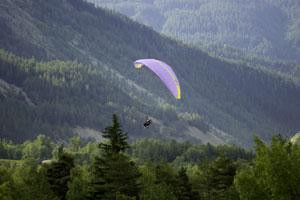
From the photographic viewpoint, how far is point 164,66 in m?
97.6

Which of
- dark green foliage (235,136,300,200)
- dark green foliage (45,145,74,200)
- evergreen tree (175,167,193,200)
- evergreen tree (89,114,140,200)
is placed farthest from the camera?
evergreen tree (175,167,193,200)

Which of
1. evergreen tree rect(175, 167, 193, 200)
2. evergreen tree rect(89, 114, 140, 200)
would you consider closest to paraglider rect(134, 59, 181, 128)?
evergreen tree rect(175, 167, 193, 200)

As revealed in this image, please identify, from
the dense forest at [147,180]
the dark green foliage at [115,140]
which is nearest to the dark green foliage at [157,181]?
the dense forest at [147,180]

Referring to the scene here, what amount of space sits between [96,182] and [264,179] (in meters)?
16.2

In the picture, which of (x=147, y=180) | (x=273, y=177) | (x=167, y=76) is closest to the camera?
(x=273, y=177)

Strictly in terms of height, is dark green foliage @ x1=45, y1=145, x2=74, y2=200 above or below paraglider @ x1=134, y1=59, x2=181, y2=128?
below

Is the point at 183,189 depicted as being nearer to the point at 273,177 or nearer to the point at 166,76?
the point at 166,76

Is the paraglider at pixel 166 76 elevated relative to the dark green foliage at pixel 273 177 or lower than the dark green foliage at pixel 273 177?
elevated

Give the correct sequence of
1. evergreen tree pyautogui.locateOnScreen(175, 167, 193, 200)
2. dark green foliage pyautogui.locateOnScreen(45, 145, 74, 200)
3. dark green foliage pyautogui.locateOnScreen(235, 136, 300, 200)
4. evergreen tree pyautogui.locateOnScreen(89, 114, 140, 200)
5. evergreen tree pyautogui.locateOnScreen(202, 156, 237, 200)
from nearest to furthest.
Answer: dark green foliage pyautogui.locateOnScreen(235, 136, 300, 200) < evergreen tree pyautogui.locateOnScreen(89, 114, 140, 200) < dark green foliage pyautogui.locateOnScreen(45, 145, 74, 200) < evergreen tree pyautogui.locateOnScreen(175, 167, 193, 200) < evergreen tree pyautogui.locateOnScreen(202, 156, 237, 200)

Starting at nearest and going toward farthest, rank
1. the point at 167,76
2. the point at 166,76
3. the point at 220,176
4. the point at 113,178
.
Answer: the point at 113,178
the point at 220,176
the point at 166,76
the point at 167,76

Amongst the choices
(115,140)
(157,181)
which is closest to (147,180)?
(157,181)

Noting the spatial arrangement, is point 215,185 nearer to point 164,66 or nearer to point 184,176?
point 184,176

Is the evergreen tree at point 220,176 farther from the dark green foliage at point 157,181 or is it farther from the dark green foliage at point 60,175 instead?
the dark green foliage at point 60,175

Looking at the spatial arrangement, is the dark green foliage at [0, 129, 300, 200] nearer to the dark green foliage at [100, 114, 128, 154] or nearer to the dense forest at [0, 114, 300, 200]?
the dense forest at [0, 114, 300, 200]
